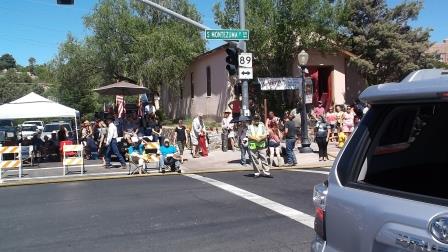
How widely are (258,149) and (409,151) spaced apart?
11.4 m

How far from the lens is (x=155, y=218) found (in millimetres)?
8922

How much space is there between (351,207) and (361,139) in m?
0.39

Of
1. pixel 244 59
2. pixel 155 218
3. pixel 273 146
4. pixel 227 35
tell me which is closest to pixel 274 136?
pixel 273 146

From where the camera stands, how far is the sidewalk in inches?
638

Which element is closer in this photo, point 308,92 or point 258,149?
point 258,149

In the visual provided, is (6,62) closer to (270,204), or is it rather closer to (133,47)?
(133,47)

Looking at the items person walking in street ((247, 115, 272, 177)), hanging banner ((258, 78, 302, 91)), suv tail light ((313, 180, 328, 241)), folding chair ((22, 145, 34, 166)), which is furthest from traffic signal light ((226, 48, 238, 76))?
suv tail light ((313, 180, 328, 241))

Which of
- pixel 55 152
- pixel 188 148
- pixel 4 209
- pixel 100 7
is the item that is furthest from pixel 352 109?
pixel 100 7

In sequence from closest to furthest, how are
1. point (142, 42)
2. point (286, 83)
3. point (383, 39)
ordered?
point (286, 83)
point (383, 39)
point (142, 42)

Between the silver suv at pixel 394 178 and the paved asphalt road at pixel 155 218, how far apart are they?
3829 millimetres

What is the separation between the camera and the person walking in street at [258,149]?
14219mm

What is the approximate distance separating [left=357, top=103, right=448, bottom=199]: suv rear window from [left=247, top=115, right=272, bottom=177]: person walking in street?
11.1 m

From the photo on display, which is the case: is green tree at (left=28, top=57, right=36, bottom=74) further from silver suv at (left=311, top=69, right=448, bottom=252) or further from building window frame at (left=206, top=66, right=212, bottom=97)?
silver suv at (left=311, top=69, right=448, bottom=252)

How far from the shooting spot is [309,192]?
11.1 meters
